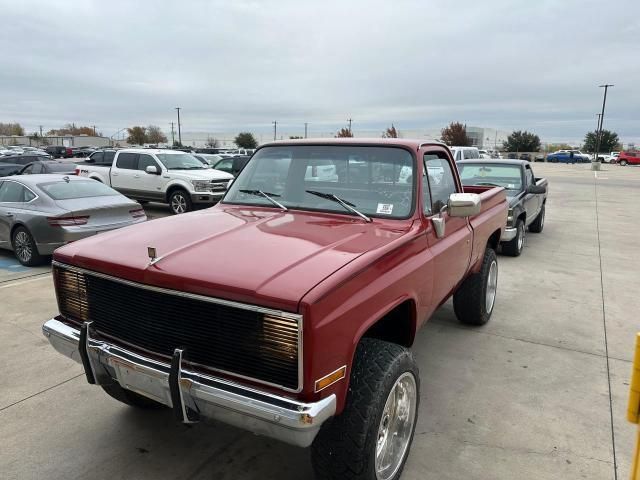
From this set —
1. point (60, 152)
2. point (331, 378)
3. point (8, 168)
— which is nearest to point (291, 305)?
point (331, 378)

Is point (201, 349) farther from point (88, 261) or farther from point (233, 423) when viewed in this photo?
point (88, 261)

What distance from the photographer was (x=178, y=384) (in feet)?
7.38

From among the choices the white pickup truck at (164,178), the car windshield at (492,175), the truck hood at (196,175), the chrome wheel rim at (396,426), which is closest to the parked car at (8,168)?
the white pickup truck at (164,178)

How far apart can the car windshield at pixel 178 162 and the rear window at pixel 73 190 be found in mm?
5024

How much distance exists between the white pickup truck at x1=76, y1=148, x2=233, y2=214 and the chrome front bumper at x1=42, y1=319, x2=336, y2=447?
32.6 ft

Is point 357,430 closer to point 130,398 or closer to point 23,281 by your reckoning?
point 130,398

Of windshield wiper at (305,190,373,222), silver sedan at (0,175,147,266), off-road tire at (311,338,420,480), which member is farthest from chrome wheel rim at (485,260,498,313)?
silver sedan at (0,175,147,266)

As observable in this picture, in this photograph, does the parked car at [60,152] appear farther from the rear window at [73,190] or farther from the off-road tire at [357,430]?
the off-road tire at [357,430]

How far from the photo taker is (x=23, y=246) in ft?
25.0

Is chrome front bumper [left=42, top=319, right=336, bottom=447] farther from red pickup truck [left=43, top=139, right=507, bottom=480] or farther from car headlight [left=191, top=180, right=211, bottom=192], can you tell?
car headlight [left=191, top=180, right=211, bottom=192]

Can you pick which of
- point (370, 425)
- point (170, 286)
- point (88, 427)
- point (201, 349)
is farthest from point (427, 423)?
point (88, 427)

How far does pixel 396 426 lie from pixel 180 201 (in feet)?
36.6

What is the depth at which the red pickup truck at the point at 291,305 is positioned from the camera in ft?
6.94

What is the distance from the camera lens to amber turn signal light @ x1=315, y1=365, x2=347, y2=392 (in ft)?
6.91
